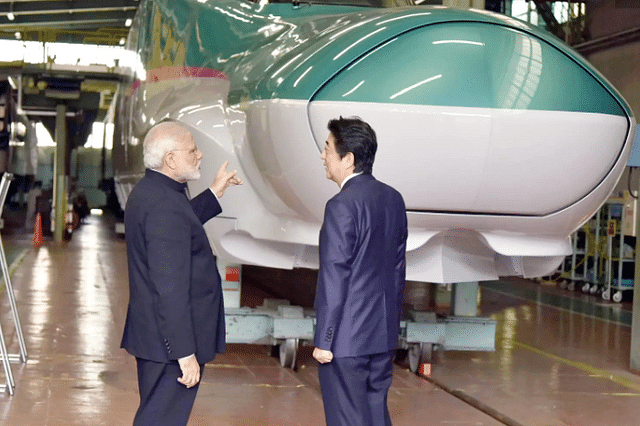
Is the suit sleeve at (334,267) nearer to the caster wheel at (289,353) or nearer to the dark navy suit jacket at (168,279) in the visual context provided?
the dark navy suit jacket at (168,279)

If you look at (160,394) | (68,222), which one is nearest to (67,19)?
(68,222)

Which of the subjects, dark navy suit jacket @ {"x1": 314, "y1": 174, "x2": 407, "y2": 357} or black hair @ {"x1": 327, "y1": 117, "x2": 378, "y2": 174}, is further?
black hair @ {"x1": 327, "y1": 117, "x2": 378, "y2": 174}

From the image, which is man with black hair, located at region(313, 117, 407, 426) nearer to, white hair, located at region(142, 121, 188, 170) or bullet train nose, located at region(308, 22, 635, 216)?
white hair, located at region(142, 121, 188, 170)

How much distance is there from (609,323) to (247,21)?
6.13m

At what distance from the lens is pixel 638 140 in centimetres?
641

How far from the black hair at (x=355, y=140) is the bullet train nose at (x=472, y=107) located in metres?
0.89

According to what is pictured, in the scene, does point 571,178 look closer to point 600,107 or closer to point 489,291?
point 600,107

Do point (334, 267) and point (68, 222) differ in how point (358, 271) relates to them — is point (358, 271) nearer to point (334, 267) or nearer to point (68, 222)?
point (334, 267)

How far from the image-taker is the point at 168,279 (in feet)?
10.2

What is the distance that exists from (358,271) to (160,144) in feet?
2.92

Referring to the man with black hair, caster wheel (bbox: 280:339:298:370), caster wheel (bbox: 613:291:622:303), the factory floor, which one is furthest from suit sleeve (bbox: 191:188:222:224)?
caster wheel (bbox: 613:291:622:303)

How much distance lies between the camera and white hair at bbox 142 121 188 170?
10.9 feet

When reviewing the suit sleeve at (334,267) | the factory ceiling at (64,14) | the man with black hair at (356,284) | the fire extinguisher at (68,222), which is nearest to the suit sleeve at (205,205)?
the man with black hair at (356,284)

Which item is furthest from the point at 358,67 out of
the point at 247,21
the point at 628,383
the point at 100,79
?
the point at 100,79
